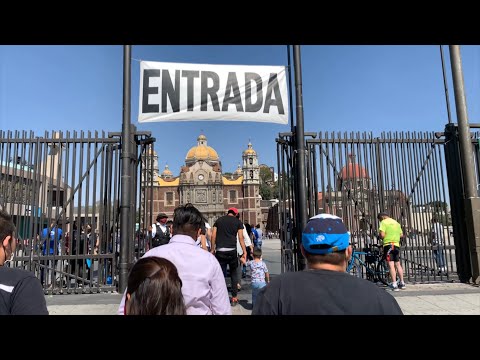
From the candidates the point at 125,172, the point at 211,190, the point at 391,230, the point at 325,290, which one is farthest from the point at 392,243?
the point at 211,190

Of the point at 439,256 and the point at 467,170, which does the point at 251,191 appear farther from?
the point at 467,170

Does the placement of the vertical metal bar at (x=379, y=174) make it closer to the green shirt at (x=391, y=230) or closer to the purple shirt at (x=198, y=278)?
the green shirt at (x=391, y=230)

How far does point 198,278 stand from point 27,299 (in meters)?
1.07

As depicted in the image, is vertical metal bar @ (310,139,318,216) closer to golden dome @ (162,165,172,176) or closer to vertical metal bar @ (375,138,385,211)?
vertical metal bar @ (375,138,385,211)

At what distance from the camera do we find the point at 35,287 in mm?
2104

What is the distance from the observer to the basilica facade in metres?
81.8

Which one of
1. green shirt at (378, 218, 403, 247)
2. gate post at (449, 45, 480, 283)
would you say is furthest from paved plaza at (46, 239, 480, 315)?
green shirt at (378, 218, 403, 247)

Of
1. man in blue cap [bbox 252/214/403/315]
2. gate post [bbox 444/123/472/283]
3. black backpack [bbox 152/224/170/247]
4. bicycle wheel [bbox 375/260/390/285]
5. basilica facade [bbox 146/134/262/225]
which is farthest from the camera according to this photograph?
basilica facade [bbox 146/134/262/225]

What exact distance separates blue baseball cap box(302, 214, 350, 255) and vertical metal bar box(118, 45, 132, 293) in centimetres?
609

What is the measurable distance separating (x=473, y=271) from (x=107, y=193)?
8171 millimetres

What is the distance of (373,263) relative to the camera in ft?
29.9
